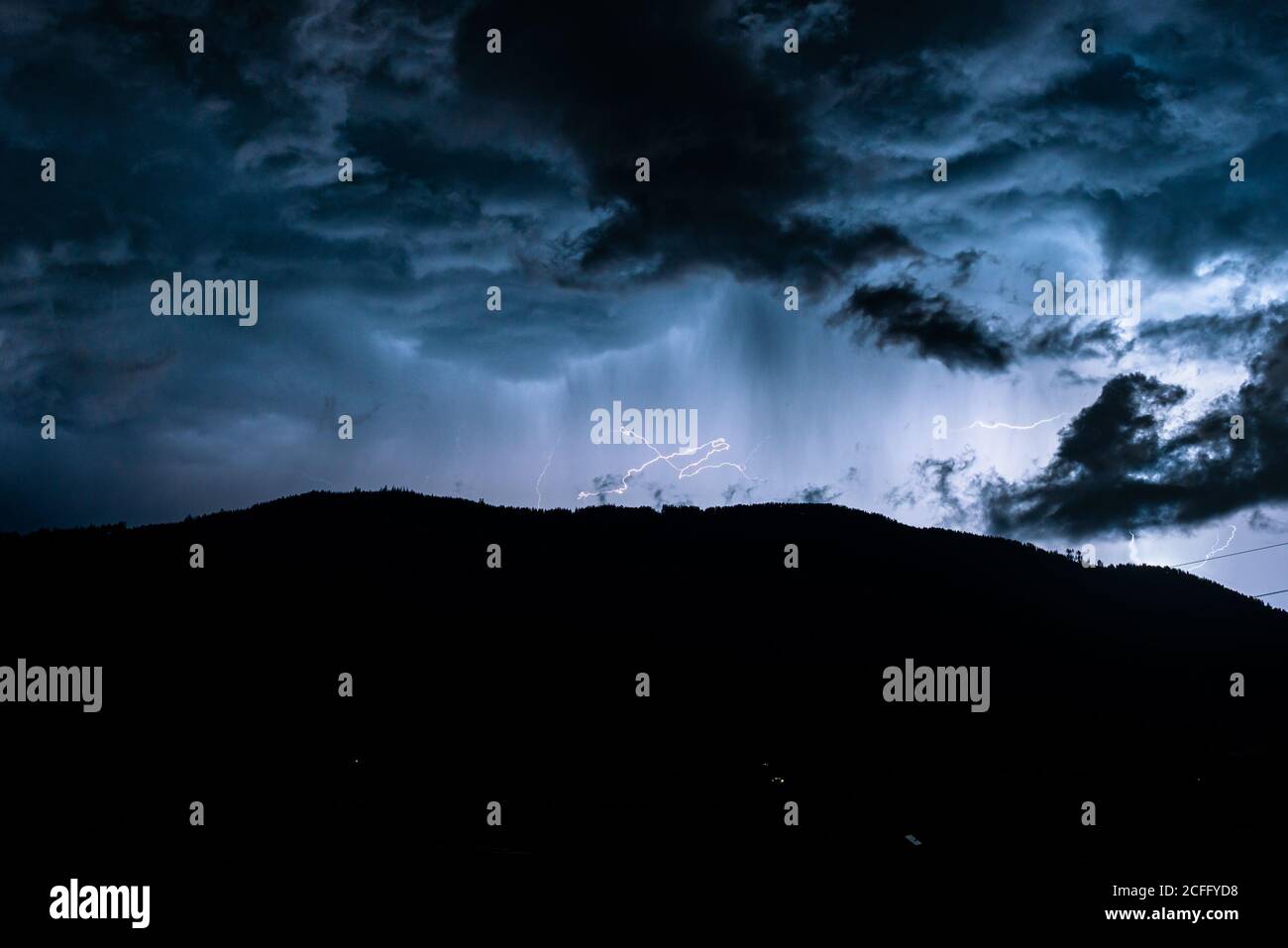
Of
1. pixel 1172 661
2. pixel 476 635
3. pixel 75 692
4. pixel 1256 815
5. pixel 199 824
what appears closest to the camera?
pixel 199 824

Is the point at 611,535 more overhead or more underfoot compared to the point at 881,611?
more overhead

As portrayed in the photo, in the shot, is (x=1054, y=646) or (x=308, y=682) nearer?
(x=308, y=682)
